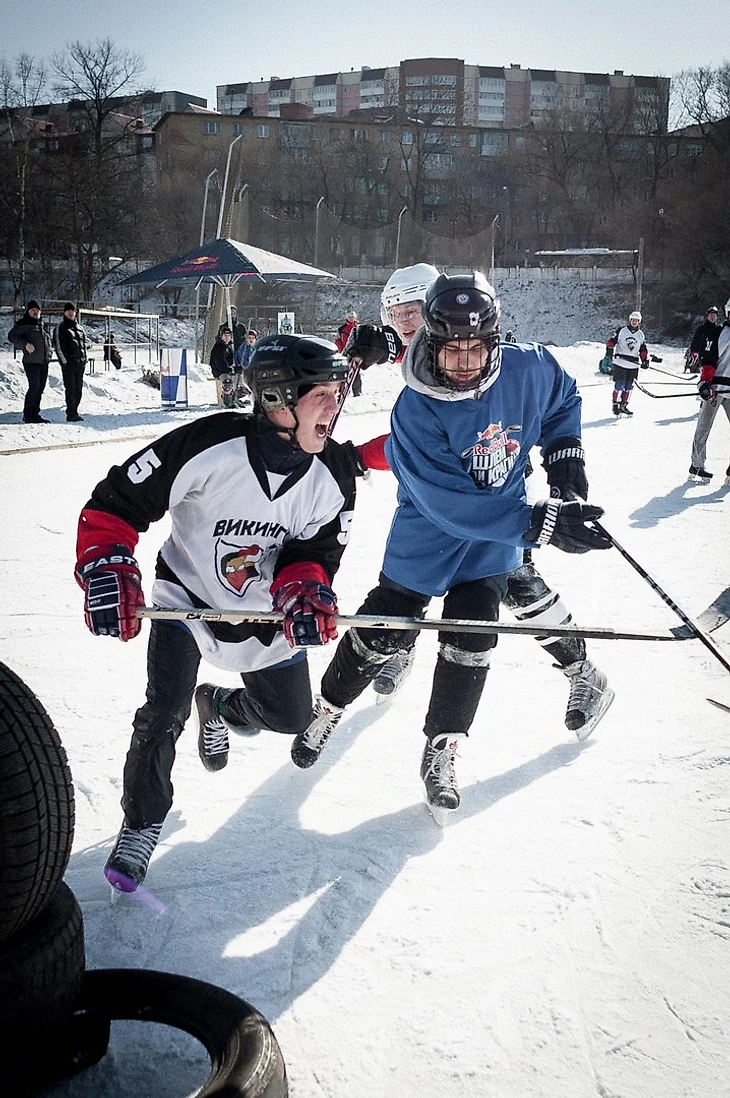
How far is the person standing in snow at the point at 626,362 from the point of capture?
488 inches

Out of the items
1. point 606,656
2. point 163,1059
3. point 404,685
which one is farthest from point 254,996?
point 606,656

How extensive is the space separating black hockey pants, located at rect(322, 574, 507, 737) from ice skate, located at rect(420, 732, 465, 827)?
28 millimetres

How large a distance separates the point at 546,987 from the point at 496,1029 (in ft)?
0.53

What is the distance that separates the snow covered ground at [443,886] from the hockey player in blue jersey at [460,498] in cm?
23

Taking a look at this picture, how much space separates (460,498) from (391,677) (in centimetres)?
90

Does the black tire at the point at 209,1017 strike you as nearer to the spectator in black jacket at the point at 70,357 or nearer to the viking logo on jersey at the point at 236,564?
the viking logo on jersey at the point at 236,564

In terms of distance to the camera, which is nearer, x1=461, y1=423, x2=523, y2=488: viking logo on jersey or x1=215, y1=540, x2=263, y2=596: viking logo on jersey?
x1=215, y1=540, x2=263, y2=596: viking logo on jersey

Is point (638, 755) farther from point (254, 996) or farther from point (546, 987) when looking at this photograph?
point (254, 996)

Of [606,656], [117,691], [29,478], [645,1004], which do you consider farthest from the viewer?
[29,478]

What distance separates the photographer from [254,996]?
1.74 m

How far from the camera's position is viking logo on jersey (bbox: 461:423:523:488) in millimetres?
2562

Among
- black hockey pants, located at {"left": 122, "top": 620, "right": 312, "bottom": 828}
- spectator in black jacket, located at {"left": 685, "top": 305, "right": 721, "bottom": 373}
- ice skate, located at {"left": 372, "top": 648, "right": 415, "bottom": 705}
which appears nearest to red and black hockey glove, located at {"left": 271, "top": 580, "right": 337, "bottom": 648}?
black hockey pants, located at {"left": 122, "top": 620, "right": 312, "bottom": 828}

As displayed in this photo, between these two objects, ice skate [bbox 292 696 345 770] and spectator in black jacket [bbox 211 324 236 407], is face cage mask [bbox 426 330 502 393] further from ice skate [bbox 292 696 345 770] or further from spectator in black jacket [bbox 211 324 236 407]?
spectator in black jacket [bbox 211 324 236 407]

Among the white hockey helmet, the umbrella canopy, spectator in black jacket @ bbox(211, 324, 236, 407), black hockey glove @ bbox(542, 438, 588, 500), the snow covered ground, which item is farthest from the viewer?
the umbrella canopy
